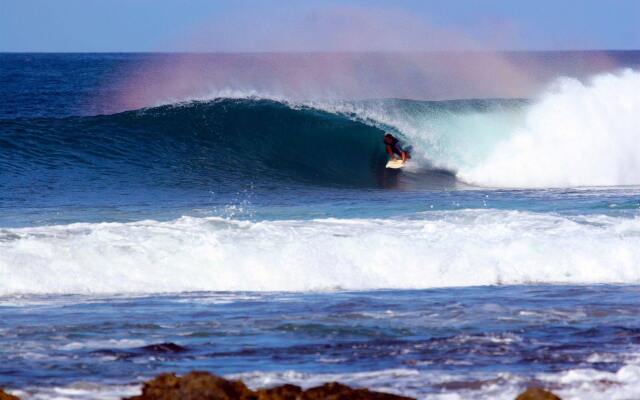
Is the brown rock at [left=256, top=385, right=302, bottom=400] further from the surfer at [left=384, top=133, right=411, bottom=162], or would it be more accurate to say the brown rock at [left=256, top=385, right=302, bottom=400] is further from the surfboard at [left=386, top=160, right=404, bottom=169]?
the surfboard at [left=386, top=160, right=404, bottom=169]

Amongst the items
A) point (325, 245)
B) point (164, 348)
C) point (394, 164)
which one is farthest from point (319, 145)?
point (164, 348)

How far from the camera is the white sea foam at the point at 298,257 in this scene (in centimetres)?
1234

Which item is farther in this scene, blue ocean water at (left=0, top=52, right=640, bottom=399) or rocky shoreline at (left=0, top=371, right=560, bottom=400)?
blue ocean water at (left=0, top=52, right=640, bottom=399)

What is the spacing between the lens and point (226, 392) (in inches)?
242

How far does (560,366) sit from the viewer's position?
25.6 ft

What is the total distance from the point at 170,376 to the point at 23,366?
7.07 ft

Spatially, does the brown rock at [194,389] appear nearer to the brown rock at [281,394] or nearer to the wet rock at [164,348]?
the brown rock at [281,394]

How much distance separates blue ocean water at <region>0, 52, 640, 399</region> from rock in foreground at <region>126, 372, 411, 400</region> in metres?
0.94

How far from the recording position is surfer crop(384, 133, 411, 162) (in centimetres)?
2300

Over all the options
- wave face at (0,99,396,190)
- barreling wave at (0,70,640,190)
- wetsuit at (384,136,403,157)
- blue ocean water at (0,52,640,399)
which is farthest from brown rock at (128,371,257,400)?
wetsuit at (384,136,403,157)

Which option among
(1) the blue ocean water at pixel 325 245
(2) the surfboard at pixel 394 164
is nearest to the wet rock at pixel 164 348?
(1) the blue ocean water at pixel 325 245

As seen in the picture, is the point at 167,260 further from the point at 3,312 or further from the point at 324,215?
the point at 324,215

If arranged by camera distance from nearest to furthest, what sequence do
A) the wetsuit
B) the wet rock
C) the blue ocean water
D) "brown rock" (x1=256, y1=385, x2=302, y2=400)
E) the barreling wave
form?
"brown rock" (x1=256, y1=385, x2=302, y2=400) → the blue ocean water → the wet rock → the barreling wave → the wetsuit

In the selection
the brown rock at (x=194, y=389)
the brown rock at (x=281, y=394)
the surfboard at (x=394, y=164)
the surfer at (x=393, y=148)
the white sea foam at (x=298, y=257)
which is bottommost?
the brown rock at (x=281, y=394)
